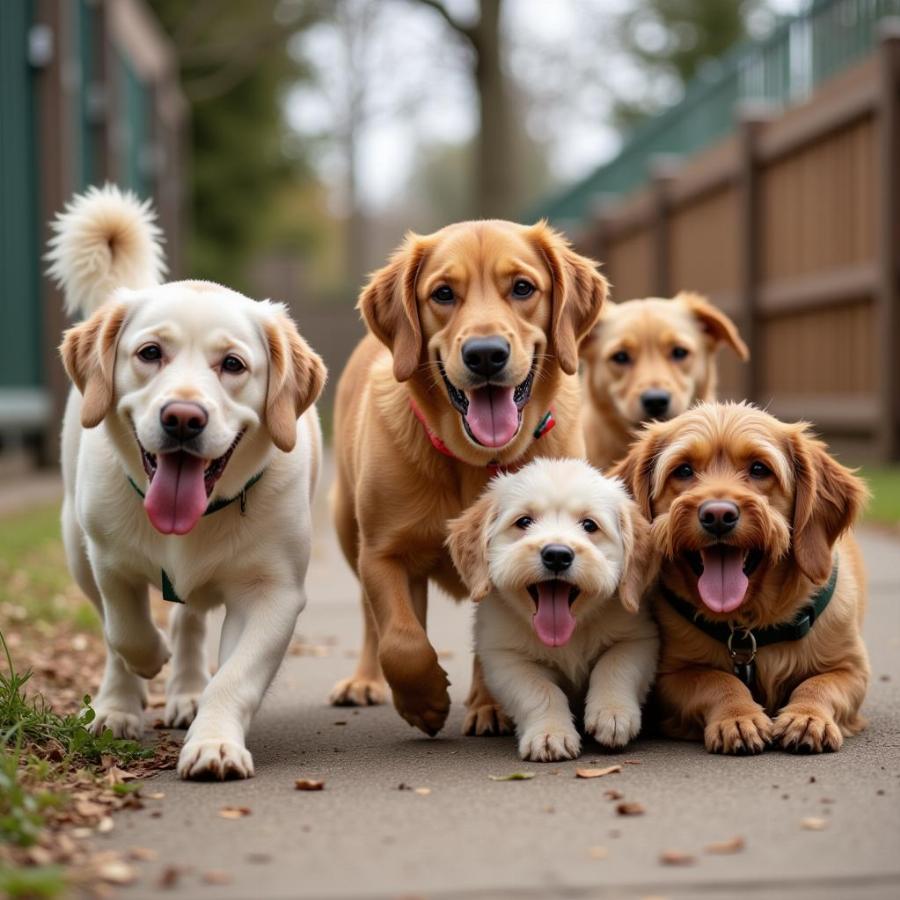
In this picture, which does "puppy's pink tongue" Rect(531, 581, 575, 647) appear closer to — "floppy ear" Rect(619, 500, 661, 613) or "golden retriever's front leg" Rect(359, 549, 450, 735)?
"floppy ear" Rect(619, 500, 661, 613)

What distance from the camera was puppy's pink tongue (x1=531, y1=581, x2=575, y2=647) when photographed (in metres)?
4.44

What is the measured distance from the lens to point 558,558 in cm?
433

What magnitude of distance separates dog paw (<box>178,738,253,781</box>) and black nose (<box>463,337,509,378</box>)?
1.45 m

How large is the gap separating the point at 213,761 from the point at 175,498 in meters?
0.78

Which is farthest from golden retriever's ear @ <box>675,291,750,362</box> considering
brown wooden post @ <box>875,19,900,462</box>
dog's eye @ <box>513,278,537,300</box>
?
brown wooden post @ <box>875,19,900,462</box>

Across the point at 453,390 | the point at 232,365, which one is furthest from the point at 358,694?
the point at 232,365

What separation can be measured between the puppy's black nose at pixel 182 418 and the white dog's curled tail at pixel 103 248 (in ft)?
5.00

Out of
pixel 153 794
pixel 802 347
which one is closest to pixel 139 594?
pixel 153 794

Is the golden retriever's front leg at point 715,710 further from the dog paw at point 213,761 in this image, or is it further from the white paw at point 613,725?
the dog paw at point 213,761

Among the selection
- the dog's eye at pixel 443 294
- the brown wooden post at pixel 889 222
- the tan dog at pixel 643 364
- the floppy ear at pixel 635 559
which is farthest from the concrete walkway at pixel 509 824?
the brown wooden post at pixel 889 222

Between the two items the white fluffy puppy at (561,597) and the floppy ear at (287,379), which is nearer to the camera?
the white fluffy puppy at (561,597)

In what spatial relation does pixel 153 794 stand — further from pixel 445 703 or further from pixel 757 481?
pixel 757 481

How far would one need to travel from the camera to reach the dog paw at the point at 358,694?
5.55 meters

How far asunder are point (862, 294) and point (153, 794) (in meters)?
10.5
